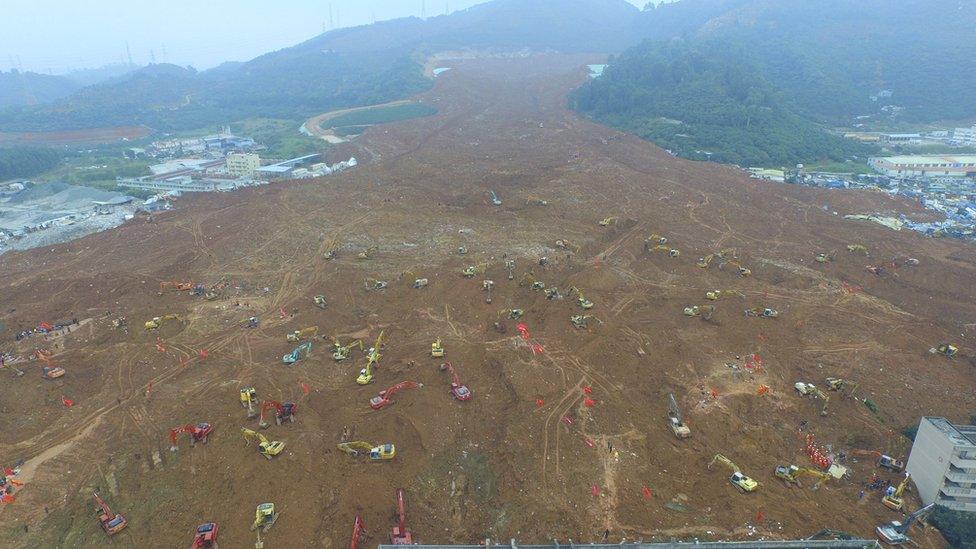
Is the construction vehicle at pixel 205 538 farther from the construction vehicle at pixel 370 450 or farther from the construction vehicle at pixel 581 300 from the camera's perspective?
the construction vehicle at pixel 581 300

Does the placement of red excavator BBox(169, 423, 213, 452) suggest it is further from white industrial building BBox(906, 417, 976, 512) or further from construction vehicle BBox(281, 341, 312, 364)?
white industrial building BBox(906, 417, 976, 512)

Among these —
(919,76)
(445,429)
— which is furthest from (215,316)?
(919,76)

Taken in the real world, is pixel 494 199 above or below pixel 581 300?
above

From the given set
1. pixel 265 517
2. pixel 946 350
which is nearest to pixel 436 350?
pixel 265 517

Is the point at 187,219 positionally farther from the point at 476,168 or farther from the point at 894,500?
the point at 894,500

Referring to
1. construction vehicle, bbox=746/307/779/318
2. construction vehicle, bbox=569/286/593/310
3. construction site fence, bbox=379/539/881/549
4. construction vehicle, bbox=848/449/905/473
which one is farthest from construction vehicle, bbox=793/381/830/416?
construction vehicle, bbox=569/286/593/310

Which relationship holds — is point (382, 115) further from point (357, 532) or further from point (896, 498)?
point (896, 498)

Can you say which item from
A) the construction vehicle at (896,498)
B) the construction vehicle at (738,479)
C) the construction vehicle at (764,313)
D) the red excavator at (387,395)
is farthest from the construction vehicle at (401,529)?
the construction vehicle at (764,313)
